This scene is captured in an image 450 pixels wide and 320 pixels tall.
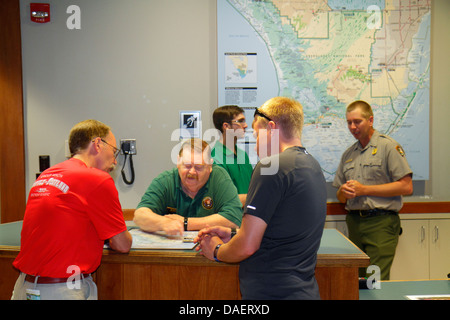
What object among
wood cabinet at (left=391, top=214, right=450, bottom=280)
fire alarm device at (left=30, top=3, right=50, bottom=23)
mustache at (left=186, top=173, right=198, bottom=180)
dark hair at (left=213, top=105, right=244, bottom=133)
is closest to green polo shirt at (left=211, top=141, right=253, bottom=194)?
dark hair at (left=213, top=105, right=244, bottom=133)

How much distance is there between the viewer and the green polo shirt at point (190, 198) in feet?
7.27

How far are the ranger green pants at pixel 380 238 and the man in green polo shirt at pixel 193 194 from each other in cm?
125

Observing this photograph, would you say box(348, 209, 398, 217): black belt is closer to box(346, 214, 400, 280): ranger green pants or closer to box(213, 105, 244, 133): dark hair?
box(346, 214, 400, 280): ranger green pants

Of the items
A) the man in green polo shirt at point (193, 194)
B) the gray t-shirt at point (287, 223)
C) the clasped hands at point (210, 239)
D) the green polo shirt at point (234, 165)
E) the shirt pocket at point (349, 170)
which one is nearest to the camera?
the gray t-shirt at point (287, 223)

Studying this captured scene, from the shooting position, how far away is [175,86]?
3.37 m

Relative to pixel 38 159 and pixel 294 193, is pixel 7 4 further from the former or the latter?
pixel 294 193

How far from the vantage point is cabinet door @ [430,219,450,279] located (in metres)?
3.36

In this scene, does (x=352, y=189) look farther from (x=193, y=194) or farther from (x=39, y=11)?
(x=39, y=11)

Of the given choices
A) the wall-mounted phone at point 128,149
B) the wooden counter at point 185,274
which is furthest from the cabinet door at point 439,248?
the wall-mounted phone at point 128,149

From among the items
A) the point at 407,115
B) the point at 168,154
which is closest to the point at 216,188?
the point at 168,154

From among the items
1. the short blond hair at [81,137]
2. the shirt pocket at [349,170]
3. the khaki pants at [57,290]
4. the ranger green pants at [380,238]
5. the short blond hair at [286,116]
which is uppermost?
the short blond hair at [286,116]

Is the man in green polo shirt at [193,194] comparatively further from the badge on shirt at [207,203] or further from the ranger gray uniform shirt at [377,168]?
the ranger gray uniform shirt at [377,168]

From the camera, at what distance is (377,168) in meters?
2.95

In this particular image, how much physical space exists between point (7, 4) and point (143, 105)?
1408 mm
